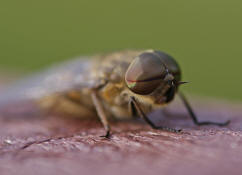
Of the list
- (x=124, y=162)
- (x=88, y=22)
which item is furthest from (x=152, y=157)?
(x=88, y=22)

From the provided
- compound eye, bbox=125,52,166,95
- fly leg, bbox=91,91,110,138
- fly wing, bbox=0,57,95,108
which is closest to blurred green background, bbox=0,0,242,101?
fly wing, bbox=0,57,95,108

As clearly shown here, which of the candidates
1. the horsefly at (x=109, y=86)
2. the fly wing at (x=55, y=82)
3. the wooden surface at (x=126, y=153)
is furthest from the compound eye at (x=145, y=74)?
the fly wing at (x=55, y=82)

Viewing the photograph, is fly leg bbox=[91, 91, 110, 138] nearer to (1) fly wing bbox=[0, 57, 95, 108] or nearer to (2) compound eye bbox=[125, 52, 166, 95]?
(1) fly wing bbox=[0, 57, 95, 108]

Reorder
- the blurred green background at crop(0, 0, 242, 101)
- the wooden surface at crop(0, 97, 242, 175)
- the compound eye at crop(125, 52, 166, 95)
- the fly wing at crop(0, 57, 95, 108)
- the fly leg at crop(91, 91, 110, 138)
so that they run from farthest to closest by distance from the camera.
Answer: the blurred green background at crop(0, 0, 242, 101) < the fly wing at crop(0, 57, 95, 108) < the fly leg at crop(91, 91, 110, 138) < the compound eye at crop(125, 52, 166, 95) < the wooden surface at crop(0, 97, 242, 175)

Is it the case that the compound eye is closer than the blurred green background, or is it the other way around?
the compound eye

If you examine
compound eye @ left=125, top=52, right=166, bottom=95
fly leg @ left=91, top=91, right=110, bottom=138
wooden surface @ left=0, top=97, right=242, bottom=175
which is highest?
compound eye @ left=125, top=52, right=166, bottom=95

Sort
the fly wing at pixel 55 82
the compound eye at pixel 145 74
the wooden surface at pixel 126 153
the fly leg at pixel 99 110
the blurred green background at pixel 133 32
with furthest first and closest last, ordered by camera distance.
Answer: the blurred green background at pixel 133 32
the fly wing at pixel 55 82
the fly leg at pixel 99 110
the compound eye at pixel 145 74
the wooden surface at pixel 126 153

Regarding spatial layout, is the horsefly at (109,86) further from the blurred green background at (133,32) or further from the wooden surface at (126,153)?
the blurred green background at (133,32)

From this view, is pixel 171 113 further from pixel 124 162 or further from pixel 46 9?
pixel 46 9
